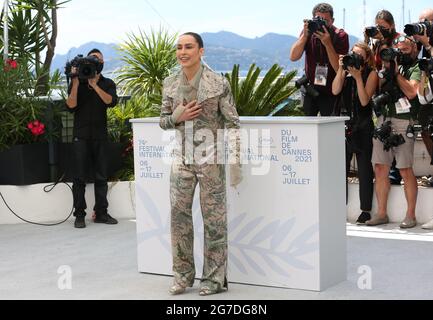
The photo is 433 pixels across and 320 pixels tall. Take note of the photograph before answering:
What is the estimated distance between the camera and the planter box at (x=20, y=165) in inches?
366

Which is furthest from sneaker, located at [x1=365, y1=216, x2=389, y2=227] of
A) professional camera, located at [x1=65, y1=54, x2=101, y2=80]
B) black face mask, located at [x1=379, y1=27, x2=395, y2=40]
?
professional camera, located at [x1=65, y1=54, x2=101, y2=80]

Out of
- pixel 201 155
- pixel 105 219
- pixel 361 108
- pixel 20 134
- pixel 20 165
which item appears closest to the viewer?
pixel 201 155

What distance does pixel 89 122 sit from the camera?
888 cm

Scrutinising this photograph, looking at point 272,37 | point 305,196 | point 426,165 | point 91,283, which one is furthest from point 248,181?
point 272,37

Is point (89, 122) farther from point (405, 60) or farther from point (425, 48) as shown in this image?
point (425, 48)

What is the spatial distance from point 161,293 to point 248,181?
0.92 m

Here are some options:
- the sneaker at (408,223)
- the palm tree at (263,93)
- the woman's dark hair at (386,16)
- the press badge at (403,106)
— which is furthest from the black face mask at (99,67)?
the sneaker at (408,223)

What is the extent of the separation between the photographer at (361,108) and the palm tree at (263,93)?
4.86 ft

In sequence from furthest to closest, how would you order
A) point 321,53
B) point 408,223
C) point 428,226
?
1. point 321,53
2. point 408,223
3. point 428,226

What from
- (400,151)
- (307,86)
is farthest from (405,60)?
(307,86)

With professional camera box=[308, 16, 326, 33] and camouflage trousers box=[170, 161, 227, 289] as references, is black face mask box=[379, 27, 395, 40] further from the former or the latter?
camouflage trousers box=[170, 161, 227, 289]

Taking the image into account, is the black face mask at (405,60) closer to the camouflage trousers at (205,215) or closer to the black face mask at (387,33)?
the black face mask at (387,33)

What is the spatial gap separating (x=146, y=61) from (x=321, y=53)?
4433 millimetres

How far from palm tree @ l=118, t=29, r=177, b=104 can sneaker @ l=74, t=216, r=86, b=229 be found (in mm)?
3913
